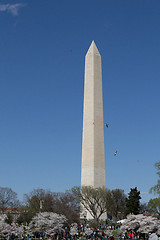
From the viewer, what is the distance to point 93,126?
243ft

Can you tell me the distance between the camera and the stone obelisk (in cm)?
A: 7169

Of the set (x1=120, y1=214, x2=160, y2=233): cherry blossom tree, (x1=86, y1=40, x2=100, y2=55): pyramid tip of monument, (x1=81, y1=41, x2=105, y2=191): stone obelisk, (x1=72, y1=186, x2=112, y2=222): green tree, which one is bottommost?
(x1=120, y1=214, x2=160, y2=233): cherry blossom tree

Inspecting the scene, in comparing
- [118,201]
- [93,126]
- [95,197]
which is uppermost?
[93,126]

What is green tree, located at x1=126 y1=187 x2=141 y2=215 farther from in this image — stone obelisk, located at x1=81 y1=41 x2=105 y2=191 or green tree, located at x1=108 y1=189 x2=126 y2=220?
stone obelisk, located at x1=81 y1=41 x2=105 y2=191

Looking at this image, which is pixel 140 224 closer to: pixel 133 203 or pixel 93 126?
pixel 133 203

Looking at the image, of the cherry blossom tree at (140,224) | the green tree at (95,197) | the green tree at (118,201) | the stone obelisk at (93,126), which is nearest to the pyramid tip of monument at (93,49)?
the stone obelisk at (93,126)

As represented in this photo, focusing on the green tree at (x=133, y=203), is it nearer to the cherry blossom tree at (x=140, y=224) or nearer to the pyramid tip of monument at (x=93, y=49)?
the cherry blossom tree at (x=140, y=224)

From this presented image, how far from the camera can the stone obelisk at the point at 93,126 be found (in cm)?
7169

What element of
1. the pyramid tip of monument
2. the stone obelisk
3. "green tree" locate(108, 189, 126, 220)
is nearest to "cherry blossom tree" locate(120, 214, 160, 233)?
"green tree" locate(108, 189, 126, 220)

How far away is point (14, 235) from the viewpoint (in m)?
38.0

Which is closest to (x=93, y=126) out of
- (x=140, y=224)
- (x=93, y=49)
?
(x=93, y=49)

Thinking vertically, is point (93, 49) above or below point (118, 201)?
above

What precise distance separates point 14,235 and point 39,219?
3.83m

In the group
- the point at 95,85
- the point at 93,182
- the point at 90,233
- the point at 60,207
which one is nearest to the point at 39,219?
the point at 90,233
